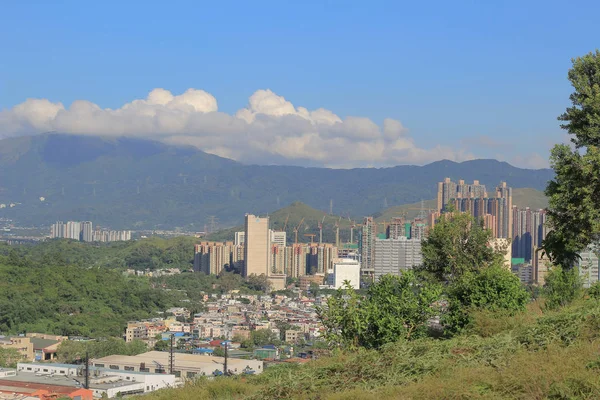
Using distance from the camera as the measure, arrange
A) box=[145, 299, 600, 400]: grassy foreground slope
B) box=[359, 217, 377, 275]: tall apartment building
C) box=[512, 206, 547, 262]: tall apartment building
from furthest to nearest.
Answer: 1. box=[359, 217, 377, 275]: tall apartment building
2. box=[512, 206, 547, 262]: tall apartment building
3. box=[145, 299, 600, 400]: grassy foreground slope

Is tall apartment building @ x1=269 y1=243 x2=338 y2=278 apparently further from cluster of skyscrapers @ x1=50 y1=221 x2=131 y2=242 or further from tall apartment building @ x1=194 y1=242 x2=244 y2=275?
cluster of skyscrapers @ x1=50 y1=221 x2=131 y2=242

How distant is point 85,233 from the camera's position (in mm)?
93938

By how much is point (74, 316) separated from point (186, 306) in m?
10.0

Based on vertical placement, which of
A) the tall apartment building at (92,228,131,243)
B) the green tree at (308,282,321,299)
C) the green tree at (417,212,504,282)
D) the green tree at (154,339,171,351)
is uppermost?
the green tree at (417,212,504,282)

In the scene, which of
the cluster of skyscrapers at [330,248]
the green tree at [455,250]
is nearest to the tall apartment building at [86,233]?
the cluster of skyscrapers at [330,248]

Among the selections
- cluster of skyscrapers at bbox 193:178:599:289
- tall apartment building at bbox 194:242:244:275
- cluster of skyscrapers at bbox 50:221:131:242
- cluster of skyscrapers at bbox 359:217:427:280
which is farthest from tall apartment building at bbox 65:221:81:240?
cluster of skyscrapers at bbox 359:217:427:280

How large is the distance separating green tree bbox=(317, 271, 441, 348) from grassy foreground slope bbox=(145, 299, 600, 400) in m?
1.13

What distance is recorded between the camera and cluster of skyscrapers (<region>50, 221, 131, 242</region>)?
92.8 metres

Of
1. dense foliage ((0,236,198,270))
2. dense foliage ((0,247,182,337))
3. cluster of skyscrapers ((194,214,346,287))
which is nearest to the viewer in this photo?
dense foliage ((0,247,182,337))

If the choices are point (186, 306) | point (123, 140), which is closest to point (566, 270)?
point (186, 306)

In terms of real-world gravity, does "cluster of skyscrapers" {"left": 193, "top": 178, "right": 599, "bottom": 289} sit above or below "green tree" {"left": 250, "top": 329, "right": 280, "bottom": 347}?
above

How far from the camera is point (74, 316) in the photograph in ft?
94.2

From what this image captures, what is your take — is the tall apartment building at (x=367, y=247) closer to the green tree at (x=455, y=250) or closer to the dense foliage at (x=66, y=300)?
the dense foliage at (x=66, y=300)

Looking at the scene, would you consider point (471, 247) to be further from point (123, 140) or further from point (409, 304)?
point (123, 140)
